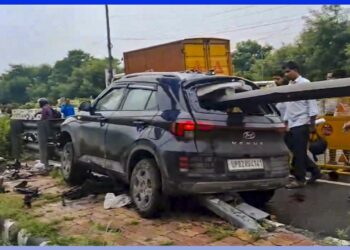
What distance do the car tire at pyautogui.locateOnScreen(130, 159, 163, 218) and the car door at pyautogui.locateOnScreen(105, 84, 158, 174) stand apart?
279mm

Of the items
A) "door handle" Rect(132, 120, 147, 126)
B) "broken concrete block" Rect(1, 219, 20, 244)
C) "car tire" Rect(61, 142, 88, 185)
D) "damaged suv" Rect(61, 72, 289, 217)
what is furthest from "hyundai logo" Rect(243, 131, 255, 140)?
"car tire" Rect(61, 142, 88, 185)

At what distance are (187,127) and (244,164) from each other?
29.3 inches

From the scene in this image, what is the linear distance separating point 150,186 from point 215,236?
3.08 feet

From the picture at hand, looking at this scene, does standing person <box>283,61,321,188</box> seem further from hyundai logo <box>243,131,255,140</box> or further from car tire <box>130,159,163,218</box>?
car tire <box>130,159,163,218</box>

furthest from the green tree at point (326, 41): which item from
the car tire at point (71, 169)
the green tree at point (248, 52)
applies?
the car tire at point (71, 169)

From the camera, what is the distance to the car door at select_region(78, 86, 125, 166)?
18.9 ft

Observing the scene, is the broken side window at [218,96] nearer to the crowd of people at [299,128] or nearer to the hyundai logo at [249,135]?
the hyundai logo at [249,135]

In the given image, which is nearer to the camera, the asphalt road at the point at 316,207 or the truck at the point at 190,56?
the asphalt road at the point at 316,207

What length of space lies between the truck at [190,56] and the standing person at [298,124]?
704 cm

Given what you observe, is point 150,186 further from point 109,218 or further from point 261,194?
point 261,194

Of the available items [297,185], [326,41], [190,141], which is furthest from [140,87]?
[326,41]

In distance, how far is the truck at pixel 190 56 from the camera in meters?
14.1

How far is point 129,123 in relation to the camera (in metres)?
5.27

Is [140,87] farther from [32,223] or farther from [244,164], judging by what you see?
[32,223]
